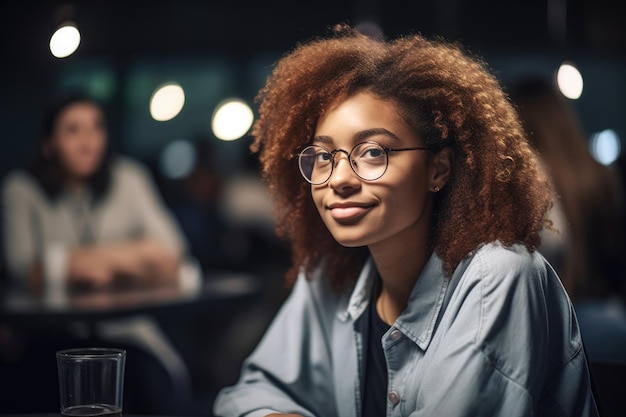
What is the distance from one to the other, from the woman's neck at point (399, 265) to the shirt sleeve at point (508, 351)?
0.19m

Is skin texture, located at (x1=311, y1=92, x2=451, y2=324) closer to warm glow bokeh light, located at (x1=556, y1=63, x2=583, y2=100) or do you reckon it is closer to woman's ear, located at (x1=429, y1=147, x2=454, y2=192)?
woman's ear, located at (x1=429, y1=147, x2=454, y2=192)

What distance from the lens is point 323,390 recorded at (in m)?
1.82

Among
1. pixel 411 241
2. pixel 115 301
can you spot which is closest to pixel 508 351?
pixel 411 241

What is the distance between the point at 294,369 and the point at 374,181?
1.62ft

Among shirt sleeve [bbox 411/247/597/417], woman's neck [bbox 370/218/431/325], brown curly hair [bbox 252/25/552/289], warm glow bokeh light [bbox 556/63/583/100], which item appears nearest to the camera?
shirt sleeve [bbox 411/247/597/417]

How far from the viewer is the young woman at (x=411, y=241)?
4.61 feet

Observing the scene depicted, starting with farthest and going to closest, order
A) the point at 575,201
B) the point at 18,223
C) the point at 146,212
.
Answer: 1. the point at 146,212
2. the point at 18,223
3. the point at 575,201

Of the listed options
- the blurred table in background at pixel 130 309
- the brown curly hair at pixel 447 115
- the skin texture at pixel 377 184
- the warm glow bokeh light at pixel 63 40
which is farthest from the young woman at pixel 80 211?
the skin texture at pixel 377 184

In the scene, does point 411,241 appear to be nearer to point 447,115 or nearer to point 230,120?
point 447,115

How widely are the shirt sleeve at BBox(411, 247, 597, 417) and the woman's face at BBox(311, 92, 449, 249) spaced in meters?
0.18

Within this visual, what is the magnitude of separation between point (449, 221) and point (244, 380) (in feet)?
1.97

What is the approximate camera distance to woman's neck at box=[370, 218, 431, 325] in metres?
1.64

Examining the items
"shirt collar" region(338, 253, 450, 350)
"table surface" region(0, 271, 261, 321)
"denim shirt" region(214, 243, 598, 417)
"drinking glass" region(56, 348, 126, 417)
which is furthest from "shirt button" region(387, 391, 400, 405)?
"table surface" region(0, 271, 261, 321)

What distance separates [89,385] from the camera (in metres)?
1.45
